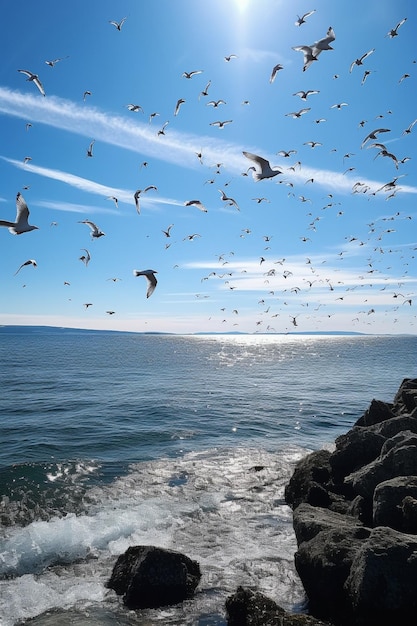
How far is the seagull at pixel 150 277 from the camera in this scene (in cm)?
1568

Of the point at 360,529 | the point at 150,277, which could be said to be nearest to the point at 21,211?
the point at 150,277

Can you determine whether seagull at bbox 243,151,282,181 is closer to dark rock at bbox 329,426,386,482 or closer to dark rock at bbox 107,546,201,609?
dark rock at bbox 329,426,386,482

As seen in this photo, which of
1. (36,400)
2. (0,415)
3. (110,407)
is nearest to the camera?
(0,415)

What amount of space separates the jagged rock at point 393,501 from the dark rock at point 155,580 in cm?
518

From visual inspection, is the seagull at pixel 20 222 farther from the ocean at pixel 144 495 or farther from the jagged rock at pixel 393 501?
the jagged rock at pixel 393 501

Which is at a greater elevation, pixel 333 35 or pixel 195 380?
pixel 333 35

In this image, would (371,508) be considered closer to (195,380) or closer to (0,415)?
(0,415)

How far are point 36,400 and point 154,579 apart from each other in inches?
1326

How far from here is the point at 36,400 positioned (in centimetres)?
4009

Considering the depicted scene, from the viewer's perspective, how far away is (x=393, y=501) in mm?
10828

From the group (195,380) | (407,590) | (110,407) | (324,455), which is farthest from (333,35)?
(195,380)

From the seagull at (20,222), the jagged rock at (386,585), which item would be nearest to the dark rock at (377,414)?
the jagged rock at (386,585)

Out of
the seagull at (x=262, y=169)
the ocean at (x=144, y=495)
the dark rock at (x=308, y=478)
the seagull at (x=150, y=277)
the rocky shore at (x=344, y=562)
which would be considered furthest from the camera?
the seagull at (x=262, y=169)

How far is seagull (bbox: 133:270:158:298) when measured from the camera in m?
15.7
